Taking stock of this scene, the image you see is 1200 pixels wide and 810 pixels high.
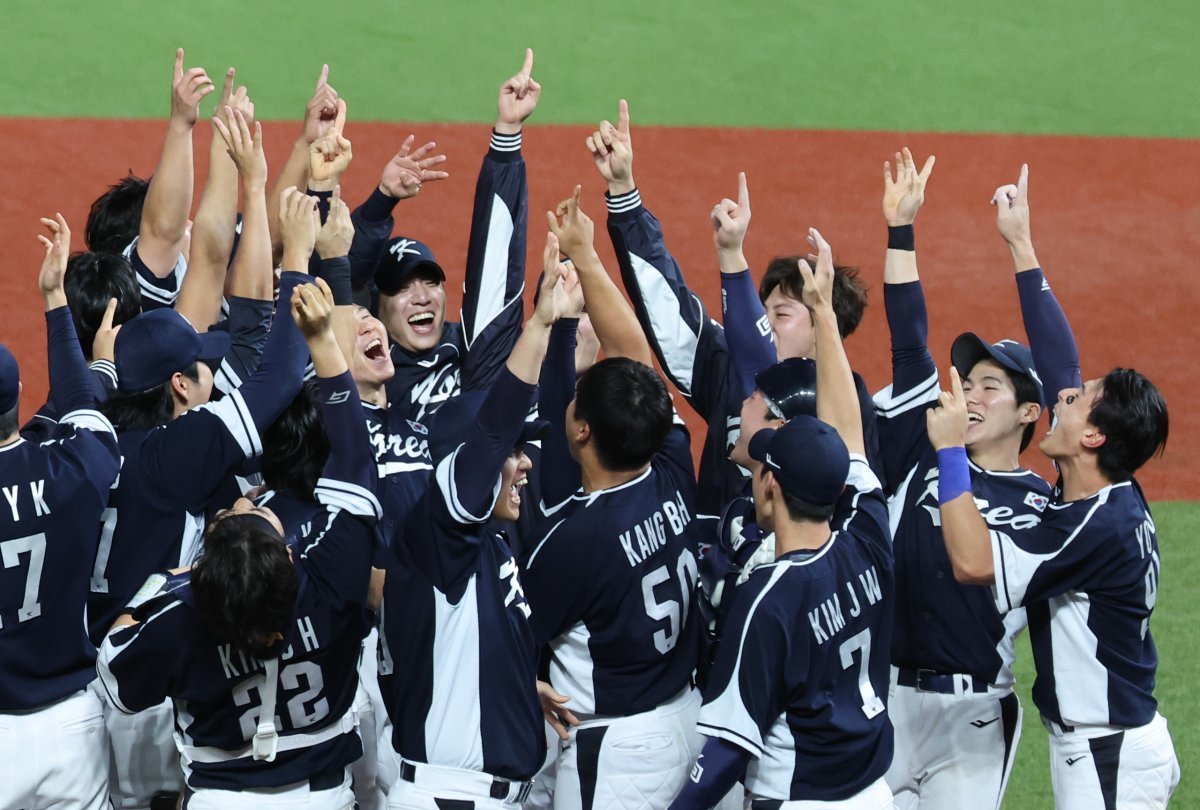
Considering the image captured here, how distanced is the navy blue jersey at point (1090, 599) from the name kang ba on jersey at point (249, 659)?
5.38ft

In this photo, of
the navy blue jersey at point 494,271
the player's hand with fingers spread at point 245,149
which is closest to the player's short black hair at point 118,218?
the player's hand with fingers spread at point 245,149

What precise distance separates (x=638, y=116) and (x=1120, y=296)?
368cm

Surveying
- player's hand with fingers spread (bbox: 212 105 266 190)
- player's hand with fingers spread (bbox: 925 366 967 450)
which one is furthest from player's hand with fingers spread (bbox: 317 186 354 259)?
player's hand with fingers spread (bbox: 925 366 967 450)

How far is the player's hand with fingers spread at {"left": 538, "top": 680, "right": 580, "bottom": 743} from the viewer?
12.1 ft

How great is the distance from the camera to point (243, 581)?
301 cm

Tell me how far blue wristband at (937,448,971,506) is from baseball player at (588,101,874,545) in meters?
0.38

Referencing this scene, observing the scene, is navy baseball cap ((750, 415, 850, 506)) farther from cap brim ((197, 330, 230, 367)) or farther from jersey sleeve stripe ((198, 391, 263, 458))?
cap brim ((197, 330, 230, 367))

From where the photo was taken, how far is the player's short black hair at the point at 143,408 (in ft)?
12.5

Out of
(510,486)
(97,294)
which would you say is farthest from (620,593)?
(97,294)

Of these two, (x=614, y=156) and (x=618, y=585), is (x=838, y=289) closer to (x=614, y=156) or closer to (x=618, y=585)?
(x=614, y=156)

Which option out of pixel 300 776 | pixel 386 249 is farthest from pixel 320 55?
pixel 300 776

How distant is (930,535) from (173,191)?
248cm

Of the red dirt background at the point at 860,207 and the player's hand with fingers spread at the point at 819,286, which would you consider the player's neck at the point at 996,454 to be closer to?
the player's hand with fingers spread at the point at 819,286

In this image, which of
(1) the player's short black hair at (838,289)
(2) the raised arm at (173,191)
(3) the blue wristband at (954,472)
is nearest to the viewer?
(3) the blue wristband at (954,472)
